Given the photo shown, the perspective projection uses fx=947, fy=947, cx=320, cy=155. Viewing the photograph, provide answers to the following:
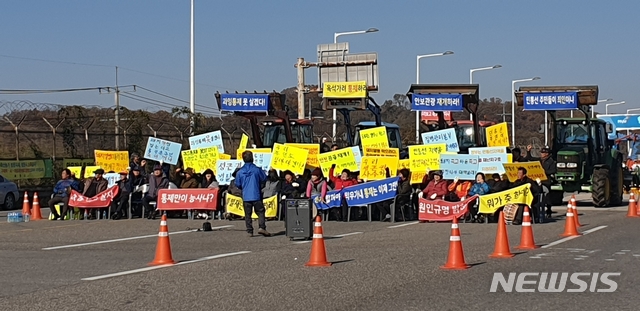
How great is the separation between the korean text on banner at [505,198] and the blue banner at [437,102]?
8.06 meters

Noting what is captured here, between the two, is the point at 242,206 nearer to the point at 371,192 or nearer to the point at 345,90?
the point at 371,192

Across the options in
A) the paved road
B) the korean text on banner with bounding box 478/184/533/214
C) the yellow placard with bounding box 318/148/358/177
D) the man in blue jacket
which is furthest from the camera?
the yellow placard with bounding box 318/148/358/177

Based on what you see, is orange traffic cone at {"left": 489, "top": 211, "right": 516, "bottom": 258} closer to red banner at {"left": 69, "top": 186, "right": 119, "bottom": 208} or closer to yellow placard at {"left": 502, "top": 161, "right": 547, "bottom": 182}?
yellow placard at {"left": 502, "top": 161, "right": 547, "bottom": 182}

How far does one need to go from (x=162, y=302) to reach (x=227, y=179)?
51.5 feet

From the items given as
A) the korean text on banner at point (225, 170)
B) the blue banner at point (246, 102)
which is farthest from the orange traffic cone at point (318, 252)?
the blue banner at point (246, 102)

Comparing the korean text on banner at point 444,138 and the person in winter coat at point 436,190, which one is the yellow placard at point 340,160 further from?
the person in winter coat at point 436,190

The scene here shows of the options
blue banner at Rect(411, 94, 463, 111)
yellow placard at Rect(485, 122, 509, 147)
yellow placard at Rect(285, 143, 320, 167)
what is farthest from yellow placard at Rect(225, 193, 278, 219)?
blue banner at Rect(411, 94, 463, 111)

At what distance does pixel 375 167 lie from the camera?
26000mm

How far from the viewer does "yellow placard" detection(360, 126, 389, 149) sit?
2888 centimetres

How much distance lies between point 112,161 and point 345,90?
8.90 metres

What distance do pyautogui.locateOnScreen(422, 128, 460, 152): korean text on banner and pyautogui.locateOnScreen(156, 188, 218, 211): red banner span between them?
304 inches

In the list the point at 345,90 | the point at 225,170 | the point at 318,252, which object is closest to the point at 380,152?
the point at 225,170

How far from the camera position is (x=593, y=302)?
1026 cm

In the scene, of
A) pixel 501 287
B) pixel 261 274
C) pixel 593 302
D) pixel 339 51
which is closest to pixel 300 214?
pixel 261 274
